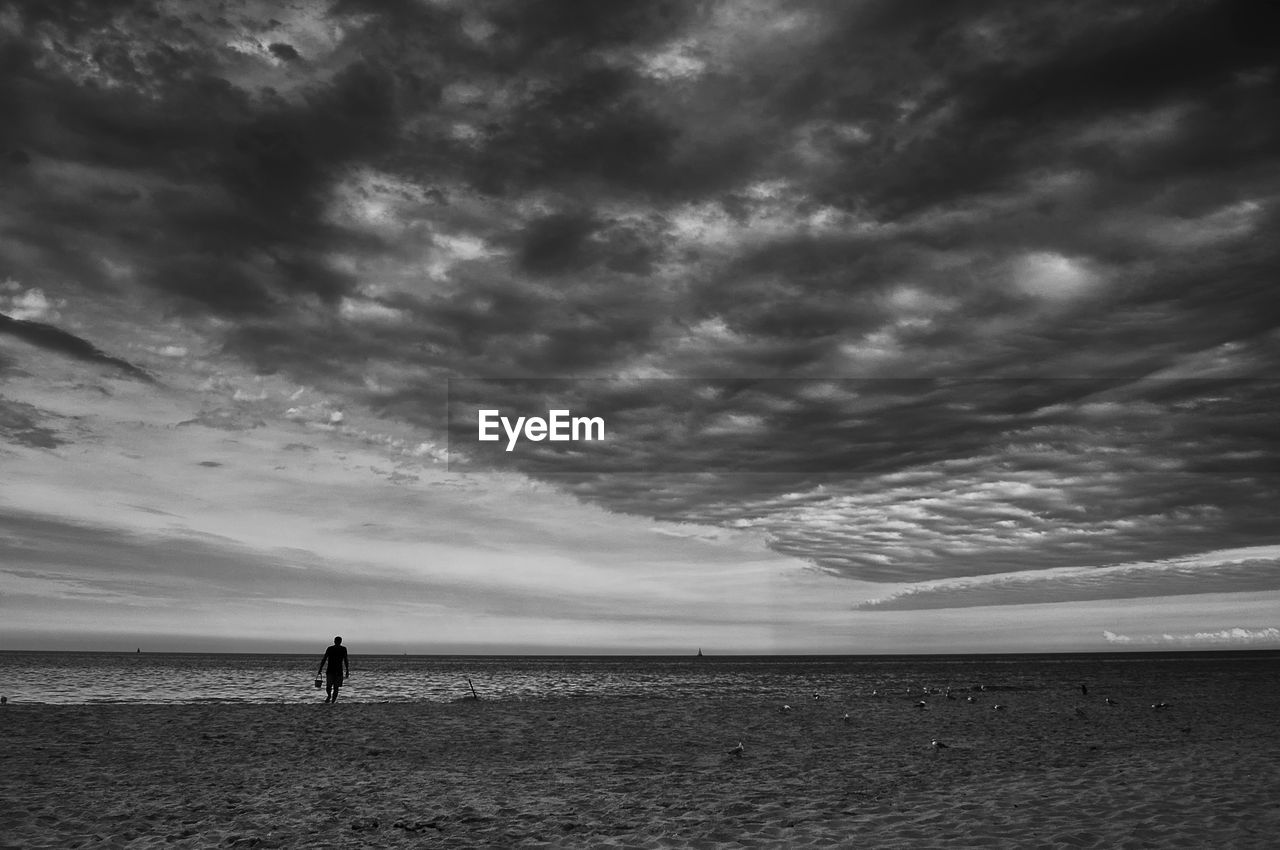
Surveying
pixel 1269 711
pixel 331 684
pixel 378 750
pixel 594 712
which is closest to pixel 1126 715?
pixel 1269 711

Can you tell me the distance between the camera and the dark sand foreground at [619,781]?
12953 millimetres

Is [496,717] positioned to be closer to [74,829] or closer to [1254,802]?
[74,829]

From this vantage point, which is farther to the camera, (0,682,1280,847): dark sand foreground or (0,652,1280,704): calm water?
(0,652,1280,704): calm water

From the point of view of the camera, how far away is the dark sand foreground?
510 inches

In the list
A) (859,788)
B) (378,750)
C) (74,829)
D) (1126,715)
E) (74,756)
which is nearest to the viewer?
(74,829)

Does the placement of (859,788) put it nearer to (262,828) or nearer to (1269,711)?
(262,828)

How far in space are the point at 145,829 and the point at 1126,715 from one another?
36190mm

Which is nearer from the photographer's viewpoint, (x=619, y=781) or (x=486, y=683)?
(x=619, y=781)

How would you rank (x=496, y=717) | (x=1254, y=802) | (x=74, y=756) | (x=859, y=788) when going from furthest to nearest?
(x=496, y=717), (x=74, y=756), (x=859, y=788), (x=1254, y=802)

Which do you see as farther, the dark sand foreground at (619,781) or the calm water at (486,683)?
the calm water at (486,683)

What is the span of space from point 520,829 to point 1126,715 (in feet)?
104

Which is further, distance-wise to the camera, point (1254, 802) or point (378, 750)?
point (378, 750)

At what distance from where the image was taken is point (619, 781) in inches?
723

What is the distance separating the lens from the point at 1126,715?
3538 centimetres
